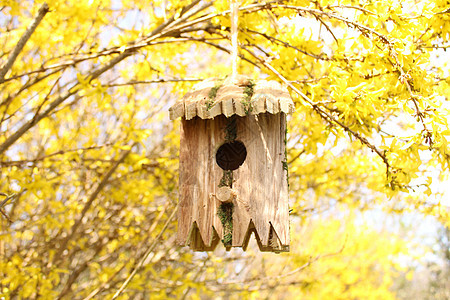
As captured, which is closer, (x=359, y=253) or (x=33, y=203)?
(x=33, y=203)

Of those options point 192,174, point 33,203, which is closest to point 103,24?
point 33,203

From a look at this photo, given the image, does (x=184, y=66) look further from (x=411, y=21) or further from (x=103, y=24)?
(x=411, y=21)

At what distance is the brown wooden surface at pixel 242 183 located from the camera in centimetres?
212

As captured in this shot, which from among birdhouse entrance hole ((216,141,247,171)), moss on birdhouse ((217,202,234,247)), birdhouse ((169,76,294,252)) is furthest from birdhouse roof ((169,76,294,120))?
moss on birdhouse ((217,202,234,247))

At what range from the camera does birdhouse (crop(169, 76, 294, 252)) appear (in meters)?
2.10

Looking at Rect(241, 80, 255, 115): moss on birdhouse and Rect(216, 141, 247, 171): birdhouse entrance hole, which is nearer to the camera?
Rect(241, 80, 255, 115): moss on birdhouse

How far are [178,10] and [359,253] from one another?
6644 mm

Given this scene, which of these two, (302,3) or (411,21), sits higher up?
(302,3)

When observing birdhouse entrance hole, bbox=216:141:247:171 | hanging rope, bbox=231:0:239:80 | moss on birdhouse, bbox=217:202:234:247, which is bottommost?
moss on birdhouse, bbox=217:202:234:247

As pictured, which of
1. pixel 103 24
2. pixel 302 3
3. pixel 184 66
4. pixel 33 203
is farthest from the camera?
pixel 33 203

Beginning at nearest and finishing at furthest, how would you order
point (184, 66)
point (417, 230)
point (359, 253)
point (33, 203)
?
point (184, 66) → point (33, 203) → point (359, 253) → point (417, 230)

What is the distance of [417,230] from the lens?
13117mm

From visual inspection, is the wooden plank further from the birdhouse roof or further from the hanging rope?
the hanging rope

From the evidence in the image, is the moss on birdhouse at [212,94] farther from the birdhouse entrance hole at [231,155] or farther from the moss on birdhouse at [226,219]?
the moss on birdhouse at [226,219]
